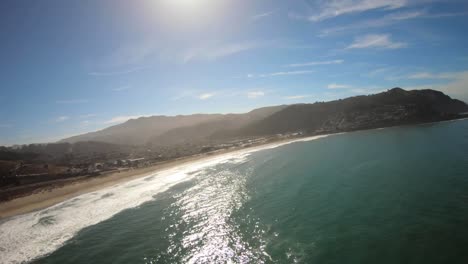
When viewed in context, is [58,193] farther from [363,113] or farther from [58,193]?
[363,113]

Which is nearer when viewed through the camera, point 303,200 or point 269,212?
point 269,212

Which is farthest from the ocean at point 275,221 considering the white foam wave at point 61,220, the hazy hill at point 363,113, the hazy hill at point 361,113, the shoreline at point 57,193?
the hazy hill at point 361,113

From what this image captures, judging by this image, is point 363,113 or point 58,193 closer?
point 58,193

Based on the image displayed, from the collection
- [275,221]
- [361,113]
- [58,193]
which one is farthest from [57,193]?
[361,113]

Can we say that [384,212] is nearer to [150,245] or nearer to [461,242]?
[461,242]

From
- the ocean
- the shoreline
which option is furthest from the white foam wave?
the shoreline

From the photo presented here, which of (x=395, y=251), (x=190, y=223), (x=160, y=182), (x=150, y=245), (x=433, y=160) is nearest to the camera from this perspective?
(x=395, y=251)

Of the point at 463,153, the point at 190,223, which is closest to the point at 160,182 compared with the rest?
the point at 190,223
